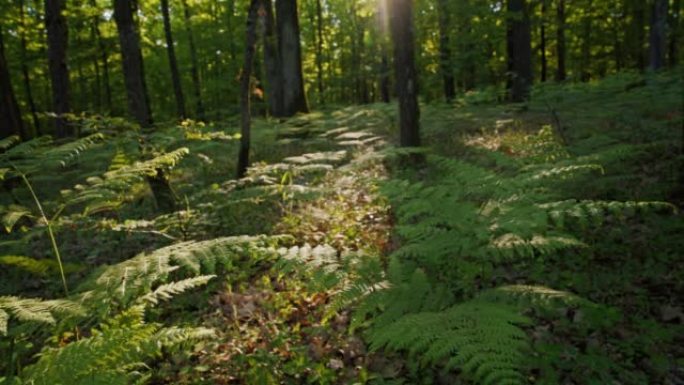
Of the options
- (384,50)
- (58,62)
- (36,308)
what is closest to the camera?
(36,308)

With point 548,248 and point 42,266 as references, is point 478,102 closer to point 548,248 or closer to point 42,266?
point 548,248

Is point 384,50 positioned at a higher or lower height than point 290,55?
higher

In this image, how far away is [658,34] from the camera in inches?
613

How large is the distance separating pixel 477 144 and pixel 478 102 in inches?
263

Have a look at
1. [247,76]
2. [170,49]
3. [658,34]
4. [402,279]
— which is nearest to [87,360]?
[402,279]

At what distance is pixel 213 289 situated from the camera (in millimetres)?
4828

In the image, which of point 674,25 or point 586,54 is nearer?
point 674,25

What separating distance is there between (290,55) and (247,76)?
5.16m

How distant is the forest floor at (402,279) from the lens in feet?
7.75

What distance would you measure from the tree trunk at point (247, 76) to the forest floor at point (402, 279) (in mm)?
1253

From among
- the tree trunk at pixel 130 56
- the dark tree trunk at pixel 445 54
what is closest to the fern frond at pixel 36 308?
the tree trunk at pixel 130 56

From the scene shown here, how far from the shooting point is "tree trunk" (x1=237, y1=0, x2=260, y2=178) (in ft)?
23.2

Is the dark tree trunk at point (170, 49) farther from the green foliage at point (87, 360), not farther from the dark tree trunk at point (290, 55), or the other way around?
the green foliage at point (87, 360)

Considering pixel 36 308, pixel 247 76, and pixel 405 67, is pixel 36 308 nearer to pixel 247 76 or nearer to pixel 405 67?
pixel 247 76
